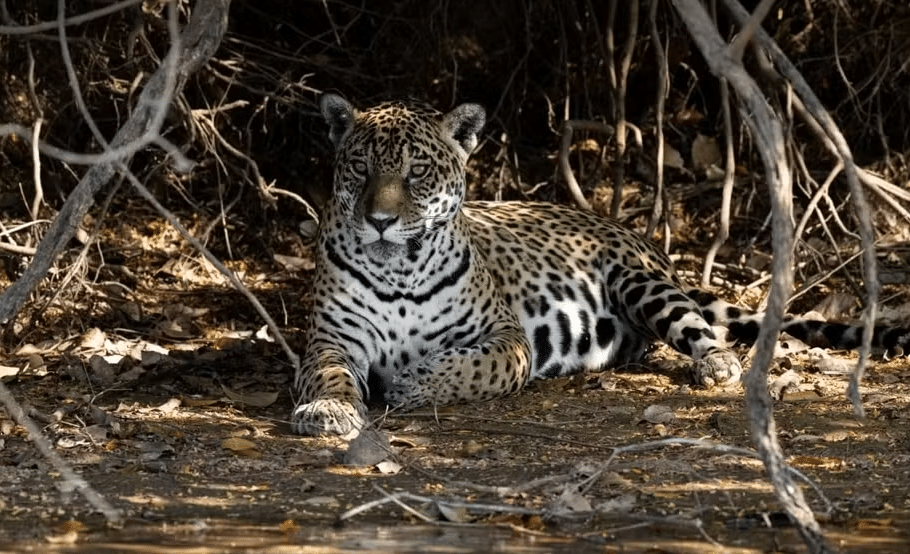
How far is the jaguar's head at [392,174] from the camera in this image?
820 cm

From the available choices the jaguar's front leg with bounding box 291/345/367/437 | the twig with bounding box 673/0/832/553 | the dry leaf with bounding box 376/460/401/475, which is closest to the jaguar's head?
the jaguar's front leg with bounding box 291/345/367/437

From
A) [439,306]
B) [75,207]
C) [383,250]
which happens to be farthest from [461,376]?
[75,207]

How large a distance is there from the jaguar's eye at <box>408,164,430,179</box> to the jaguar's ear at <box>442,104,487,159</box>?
1.43 feet

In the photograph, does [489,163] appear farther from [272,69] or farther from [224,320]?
[224,320]

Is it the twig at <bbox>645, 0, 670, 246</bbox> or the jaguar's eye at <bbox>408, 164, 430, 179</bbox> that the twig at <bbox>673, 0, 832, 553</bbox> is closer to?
the jaguar's eye at <bbox>408, 164, 430, 179</bbox>

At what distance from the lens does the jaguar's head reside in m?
8.20

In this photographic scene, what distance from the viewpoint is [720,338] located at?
947 centimetres

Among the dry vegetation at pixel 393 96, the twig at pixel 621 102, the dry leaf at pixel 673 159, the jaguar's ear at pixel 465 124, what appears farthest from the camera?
the dry leaf at pixel 673 159

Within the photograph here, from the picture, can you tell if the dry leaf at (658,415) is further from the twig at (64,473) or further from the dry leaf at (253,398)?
the twig at (64,473)

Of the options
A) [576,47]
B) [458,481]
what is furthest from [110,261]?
[458,481]

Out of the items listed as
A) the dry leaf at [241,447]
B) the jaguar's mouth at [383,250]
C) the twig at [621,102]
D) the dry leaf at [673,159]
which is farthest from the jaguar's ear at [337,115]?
the dry leaf at [673,159]

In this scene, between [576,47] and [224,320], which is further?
[576,47]

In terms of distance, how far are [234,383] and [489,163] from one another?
374cm

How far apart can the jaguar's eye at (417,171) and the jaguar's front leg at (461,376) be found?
2.88 feet
